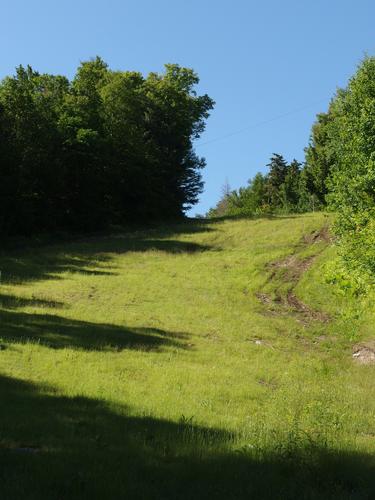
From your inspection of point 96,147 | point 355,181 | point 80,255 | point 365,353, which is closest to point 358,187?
point 355,181

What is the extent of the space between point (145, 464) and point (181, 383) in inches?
250

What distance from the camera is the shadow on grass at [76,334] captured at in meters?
15.8

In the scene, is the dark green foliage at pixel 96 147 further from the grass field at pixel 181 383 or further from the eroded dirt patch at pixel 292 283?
the eroded dirt patch at pixel 292 283

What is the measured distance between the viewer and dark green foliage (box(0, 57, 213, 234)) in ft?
154

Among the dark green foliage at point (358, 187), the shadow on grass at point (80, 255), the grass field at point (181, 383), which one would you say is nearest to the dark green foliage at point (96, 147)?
the shadow on grass at point (80, 255)

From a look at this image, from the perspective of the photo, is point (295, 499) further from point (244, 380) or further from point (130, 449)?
point (244, 380)

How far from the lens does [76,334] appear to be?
56.9 ft

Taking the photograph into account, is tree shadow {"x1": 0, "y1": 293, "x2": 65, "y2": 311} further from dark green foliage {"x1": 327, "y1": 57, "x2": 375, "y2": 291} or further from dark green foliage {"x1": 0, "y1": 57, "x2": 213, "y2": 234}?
dark green foliage {"x1": 0, "y1": 57, "x2": 213, "y2": 234}

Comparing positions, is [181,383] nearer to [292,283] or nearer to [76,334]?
[76,334]

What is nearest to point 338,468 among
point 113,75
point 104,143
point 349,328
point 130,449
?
point 130,449

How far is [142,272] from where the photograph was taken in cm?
3306

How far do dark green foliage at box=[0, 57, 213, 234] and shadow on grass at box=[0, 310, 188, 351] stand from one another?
27.9 metres

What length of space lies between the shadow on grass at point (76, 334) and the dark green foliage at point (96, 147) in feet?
91.7

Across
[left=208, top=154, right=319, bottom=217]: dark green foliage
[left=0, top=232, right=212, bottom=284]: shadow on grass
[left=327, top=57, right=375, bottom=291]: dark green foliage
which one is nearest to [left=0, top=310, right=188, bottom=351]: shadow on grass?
[left=327, top=57, right=375, bottom=291]: dark green foliage
